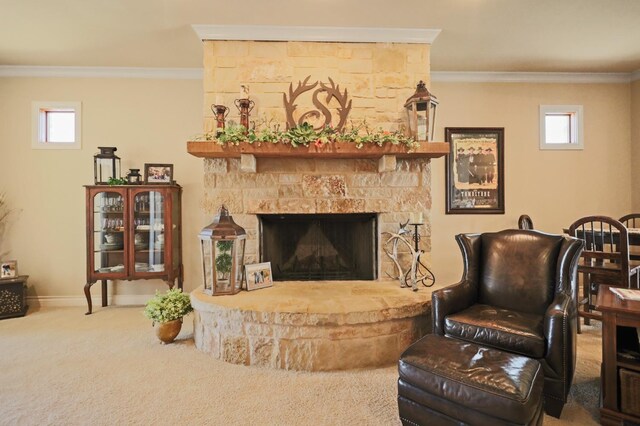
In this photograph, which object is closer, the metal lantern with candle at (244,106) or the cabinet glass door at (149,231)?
the metal lantern with candle at (244,106)

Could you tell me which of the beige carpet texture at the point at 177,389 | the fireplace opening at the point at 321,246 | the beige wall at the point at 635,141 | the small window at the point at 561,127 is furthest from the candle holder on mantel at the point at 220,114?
the beige wall at the point at 635,141

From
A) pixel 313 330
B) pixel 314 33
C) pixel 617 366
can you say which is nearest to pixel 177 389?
pixel 313 330

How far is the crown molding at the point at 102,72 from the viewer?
159 inches

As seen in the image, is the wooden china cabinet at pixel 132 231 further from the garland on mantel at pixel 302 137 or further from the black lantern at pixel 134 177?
the garland on mantel at pixel 302 137

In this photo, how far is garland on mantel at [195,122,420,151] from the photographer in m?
2.85

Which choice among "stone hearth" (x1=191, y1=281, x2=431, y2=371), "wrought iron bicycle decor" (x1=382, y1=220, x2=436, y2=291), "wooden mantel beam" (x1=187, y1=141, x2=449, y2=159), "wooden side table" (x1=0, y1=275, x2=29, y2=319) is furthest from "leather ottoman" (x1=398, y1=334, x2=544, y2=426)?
"wooden side table" (x1=0, y1=275, x2=29, y2=319)

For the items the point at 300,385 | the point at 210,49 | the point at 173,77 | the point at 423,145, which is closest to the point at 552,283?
the point at 423,145

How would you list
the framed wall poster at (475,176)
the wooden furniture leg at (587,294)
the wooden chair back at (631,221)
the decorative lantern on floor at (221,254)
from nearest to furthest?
1. the decorative lantern on floor at (221,254)
2. the wooden furniture leg at (587,294)
3. the wooden chair back at (631,221)
4. the framed wall poster at (475,176)

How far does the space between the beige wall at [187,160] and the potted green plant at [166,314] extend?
1.32 meters

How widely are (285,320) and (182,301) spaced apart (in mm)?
1159

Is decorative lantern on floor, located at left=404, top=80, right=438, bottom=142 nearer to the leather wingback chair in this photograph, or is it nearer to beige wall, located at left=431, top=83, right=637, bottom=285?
the leather wingback chair

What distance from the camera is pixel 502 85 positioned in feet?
14.2

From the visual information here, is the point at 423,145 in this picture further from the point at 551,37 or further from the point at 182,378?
the point at 182,378

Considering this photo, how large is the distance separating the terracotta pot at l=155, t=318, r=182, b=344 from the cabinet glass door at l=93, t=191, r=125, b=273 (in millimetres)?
1335
